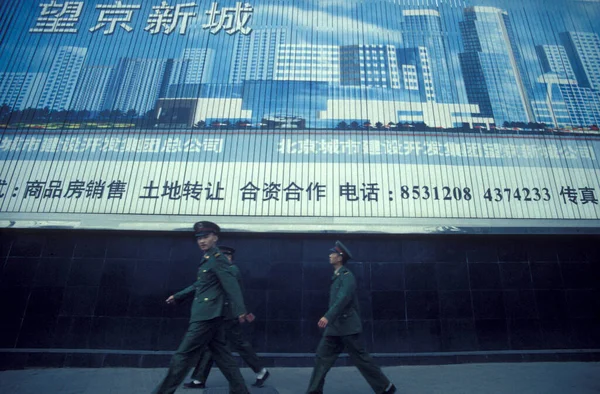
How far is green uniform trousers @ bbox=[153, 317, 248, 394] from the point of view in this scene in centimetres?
300

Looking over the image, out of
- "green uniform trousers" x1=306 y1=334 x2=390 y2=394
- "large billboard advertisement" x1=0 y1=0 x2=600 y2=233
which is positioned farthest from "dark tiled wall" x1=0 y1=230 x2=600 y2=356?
"green uniform trousers" x1=306 y1=334 x2=390 y2=394

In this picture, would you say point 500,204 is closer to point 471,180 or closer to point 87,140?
point 471,180

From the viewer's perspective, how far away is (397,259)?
5.32 m

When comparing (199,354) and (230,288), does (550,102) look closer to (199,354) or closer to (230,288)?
(230,288)

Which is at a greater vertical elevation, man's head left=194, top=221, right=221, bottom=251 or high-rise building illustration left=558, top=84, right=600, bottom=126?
high-rise building illustration left=558, top=84, right=600, bottom=126

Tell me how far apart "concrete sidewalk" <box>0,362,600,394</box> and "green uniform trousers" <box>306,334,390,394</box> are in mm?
478

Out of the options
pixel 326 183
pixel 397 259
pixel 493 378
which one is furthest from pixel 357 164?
pixel 493 378

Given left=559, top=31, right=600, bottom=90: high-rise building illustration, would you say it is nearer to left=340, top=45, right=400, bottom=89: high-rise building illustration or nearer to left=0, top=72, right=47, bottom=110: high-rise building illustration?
left=340, top=45, right=400, bottom=89: high-rise building illustration

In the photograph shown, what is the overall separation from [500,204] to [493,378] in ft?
8.89

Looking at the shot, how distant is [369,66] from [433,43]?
145 centimetres

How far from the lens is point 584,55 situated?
6.88 m

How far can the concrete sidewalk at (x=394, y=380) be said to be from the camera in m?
3.77

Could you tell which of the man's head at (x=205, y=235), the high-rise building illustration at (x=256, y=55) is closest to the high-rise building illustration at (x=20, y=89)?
the high-rise building illustration at (x=256, y=55)

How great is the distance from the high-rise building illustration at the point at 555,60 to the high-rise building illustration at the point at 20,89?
32.0 ft
